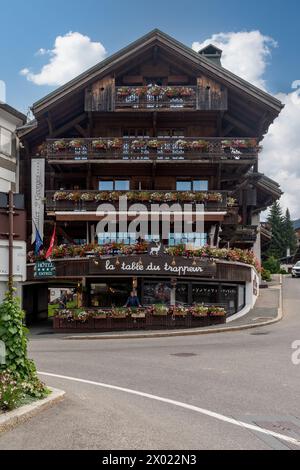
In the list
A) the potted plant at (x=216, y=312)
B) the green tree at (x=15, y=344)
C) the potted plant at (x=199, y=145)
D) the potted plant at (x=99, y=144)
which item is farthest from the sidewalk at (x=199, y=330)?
the green tree at (x=15, y=344)

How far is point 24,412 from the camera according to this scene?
7.57 m

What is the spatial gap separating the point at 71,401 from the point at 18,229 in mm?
2863

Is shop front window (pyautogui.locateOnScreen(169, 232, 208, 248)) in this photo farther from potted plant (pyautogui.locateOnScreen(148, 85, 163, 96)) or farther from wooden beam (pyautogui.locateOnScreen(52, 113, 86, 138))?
wooden beam (pyautogui.locateOnScreen(52, 113, 86, 138))

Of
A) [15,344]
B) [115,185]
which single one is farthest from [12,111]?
[15,344]

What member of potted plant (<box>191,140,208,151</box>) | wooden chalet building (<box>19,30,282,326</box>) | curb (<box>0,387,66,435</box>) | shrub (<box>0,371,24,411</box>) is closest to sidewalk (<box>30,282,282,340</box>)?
wooden chalet building (<box>19,30,282,326</box>)

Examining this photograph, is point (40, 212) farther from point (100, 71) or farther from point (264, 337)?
point (264, 337)

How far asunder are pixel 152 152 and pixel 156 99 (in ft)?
9.48

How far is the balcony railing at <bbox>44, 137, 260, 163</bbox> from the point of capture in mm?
29719

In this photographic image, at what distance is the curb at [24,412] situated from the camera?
23.2ft

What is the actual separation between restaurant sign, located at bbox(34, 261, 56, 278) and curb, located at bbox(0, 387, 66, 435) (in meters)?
16.3

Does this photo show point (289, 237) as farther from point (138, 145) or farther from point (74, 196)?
point (74, 196)

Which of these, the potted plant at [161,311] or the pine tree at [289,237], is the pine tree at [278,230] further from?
the potted plant at [161,311]

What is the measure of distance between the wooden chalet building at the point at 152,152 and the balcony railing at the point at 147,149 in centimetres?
5

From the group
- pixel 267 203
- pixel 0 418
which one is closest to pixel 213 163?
pixel 267 203
